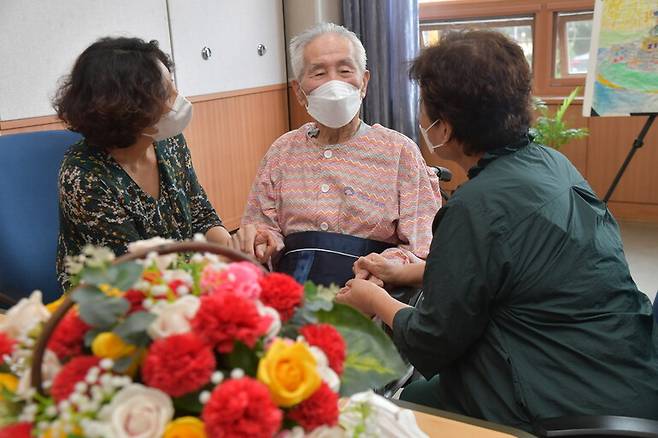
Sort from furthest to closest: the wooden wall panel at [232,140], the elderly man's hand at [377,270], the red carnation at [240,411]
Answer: the wooden wall panel at [232,140] → the elderly man's hand at [377,270] → the red carnation at [240,411]

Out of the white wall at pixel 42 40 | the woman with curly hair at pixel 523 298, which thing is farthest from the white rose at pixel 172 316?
the white wall at pixel 42 40

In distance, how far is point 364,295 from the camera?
144cm

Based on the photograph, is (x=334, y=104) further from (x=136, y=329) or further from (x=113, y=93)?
(x=136, y=329)

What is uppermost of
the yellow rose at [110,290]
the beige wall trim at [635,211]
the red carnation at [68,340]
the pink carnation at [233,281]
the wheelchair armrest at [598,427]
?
the yellow rose at [110,290]

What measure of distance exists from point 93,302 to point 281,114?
3.81 metres

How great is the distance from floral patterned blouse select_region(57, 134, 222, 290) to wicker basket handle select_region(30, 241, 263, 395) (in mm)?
979

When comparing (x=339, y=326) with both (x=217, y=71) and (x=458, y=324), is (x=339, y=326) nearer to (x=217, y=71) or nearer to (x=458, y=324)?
(x=458, y=324)

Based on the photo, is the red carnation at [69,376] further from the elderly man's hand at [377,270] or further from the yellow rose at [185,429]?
the elderly man's hand at [377,270]

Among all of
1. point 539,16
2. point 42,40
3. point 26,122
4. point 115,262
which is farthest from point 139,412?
point 539,16

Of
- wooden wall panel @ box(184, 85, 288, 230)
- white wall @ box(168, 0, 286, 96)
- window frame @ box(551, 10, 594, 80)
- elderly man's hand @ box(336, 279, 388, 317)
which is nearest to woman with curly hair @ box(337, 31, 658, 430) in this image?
elderly man's hand @ box(336, 279, 388, 317)

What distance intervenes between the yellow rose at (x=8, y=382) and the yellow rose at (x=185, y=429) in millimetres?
181

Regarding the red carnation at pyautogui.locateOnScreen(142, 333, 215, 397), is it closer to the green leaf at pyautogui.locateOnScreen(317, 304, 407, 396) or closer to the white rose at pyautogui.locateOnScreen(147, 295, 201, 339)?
the white rose at pyautogui.locateOnScreen(147, 295, 201, 339)

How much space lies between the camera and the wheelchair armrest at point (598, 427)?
1.03 m

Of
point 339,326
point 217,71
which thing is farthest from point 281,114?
point 339,326
